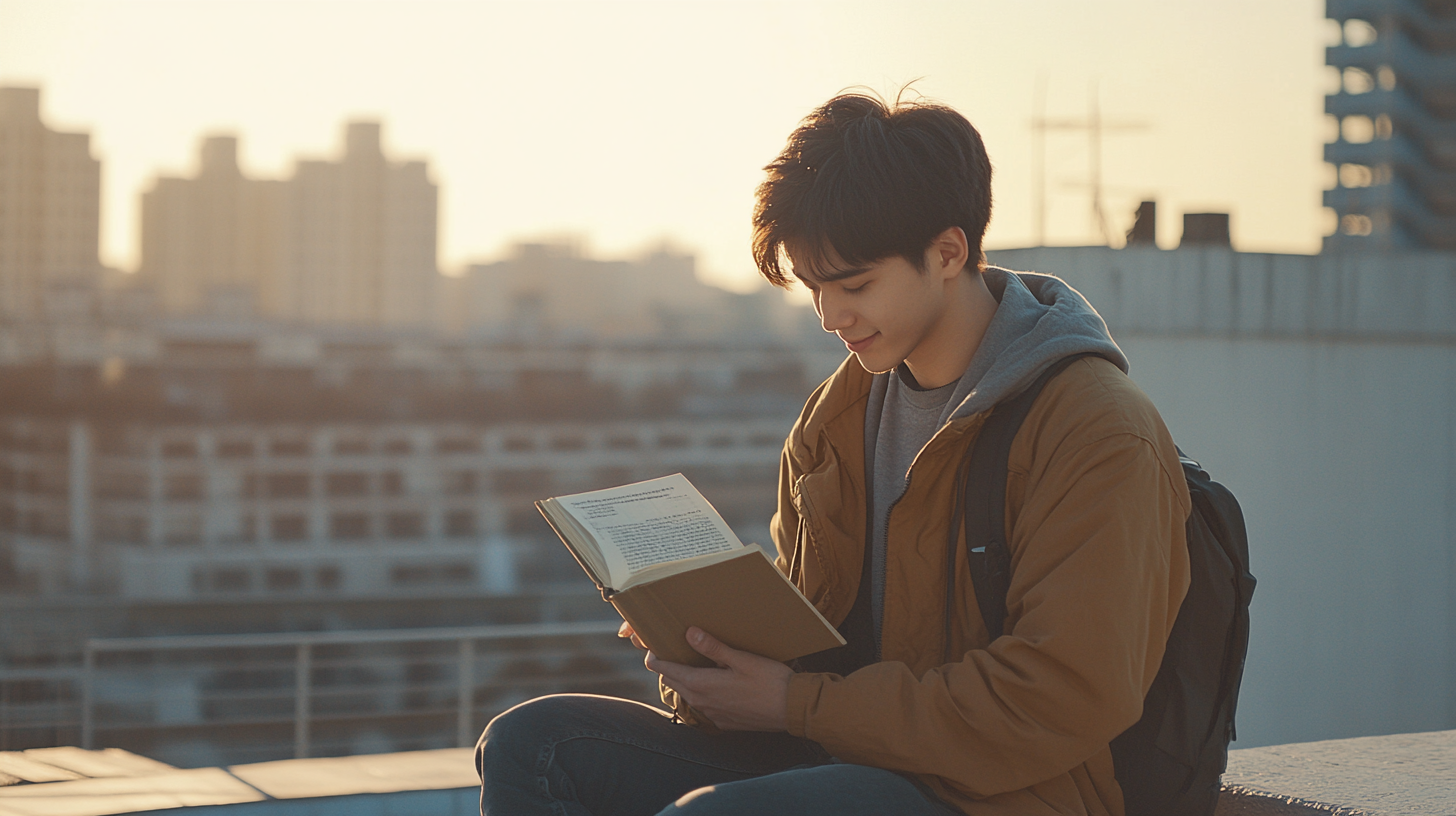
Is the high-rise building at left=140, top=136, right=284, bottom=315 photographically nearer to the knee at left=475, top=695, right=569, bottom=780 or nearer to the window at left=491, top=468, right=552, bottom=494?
the window at left=491, top=468, right=552, bottom=494

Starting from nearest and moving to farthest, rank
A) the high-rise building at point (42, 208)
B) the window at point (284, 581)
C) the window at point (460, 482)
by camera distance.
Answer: the window at point (284, 581) < the window at point (460, 482) < the high-rise building at point (42, 208)

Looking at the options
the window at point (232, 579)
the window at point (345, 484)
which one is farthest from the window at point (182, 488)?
the window at point (232, 579)

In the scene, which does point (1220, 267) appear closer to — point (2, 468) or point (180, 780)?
point (180, 780)

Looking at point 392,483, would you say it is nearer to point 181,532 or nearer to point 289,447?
point 289,447

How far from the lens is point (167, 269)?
174 ft

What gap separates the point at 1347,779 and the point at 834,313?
0.72 meters

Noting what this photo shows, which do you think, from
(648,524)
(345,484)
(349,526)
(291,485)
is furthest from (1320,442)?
(291,485)

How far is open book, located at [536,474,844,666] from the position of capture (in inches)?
31.9

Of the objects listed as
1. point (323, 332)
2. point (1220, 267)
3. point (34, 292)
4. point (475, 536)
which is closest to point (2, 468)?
point (34, 292)

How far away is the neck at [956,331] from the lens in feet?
3.02

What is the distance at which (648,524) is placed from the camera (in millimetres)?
872

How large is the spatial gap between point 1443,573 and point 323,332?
52.2 m

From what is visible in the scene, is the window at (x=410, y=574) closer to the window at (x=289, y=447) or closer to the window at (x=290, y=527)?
the window at (x=290, y=527)

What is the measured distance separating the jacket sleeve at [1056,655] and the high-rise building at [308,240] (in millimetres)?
53531
